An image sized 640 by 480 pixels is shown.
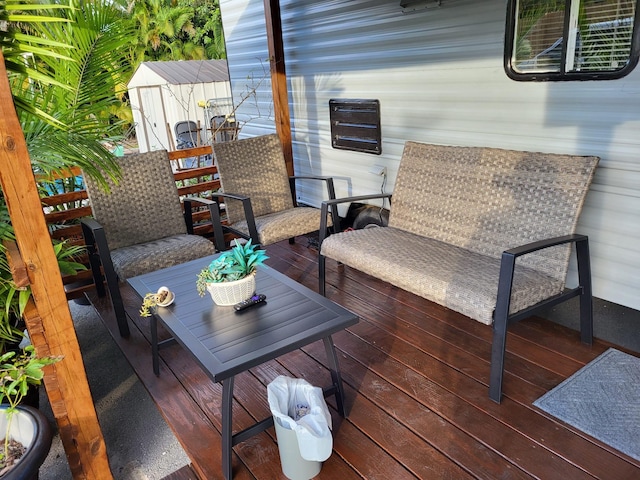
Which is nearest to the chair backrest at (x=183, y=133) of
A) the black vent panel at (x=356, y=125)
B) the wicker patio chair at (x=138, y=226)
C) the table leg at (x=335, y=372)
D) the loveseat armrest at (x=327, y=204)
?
the black vent panel at (x=356, y=125)

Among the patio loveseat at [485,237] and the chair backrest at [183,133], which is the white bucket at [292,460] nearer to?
the patio loveseat at [485,237]

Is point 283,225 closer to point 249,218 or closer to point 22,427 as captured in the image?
point 249,218

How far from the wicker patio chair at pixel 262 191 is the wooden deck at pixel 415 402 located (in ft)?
2.35

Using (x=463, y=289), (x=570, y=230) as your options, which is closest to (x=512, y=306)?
(x=463, y=289)

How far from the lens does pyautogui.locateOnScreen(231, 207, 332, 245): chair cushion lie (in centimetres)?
327

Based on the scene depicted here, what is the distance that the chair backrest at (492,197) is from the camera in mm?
2271

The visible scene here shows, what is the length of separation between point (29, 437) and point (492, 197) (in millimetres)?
2254

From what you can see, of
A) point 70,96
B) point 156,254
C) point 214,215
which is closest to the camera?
point 70,96

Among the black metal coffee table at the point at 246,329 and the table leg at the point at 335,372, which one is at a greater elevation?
the black metal coffee table at the point at 246,329

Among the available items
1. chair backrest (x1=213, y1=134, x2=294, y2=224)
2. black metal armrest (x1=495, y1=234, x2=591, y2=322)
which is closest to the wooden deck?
black metal armrest (x1=495, y1=234, x2=591, y2=322)

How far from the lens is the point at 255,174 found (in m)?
3.74

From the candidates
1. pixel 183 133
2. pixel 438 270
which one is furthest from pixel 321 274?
pixel 183 133

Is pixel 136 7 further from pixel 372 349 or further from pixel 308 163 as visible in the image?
pixel 372 349

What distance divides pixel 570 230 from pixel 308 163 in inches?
99.4
